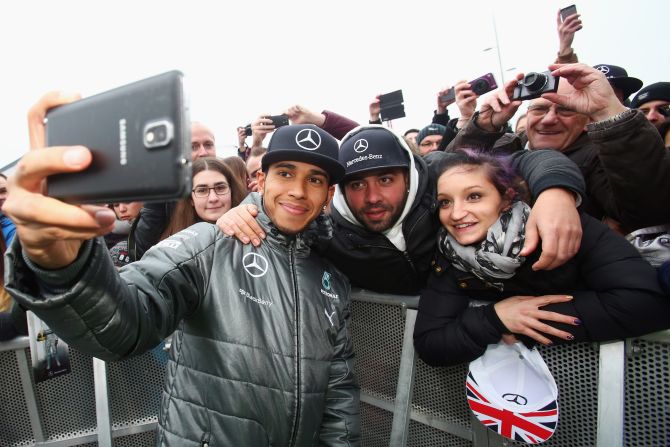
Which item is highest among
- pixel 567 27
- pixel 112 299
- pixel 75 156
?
pixel 567 27

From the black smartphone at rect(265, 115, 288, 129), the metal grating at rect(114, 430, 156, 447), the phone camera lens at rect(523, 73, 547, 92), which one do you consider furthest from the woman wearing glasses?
the phone camera lens at rect(523, 73, 547, 92)

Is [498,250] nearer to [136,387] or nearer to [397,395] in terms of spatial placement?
[397,395]

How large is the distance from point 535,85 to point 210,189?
7.70 ft

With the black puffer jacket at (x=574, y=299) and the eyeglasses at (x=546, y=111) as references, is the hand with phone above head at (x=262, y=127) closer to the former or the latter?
the eyeglasses at (x=546, y=111)

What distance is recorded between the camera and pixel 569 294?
1465 mm

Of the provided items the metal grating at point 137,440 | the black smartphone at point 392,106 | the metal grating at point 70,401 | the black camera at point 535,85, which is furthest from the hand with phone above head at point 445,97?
the metal grating at point 137,440

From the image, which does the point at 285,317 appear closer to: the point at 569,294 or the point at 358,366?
the point at 358,366

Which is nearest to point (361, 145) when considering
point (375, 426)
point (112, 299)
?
point (112, 299)

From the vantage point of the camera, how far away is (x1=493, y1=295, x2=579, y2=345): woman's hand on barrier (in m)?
1.38

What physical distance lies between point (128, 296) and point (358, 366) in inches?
59.8

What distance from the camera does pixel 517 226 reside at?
4.94ft

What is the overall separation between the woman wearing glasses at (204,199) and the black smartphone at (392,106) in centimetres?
250

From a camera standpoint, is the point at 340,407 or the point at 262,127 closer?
the point at 340,407

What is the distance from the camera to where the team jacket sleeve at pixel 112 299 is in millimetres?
887
